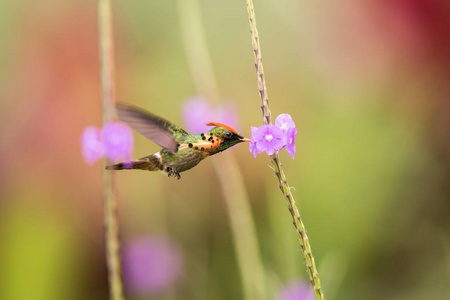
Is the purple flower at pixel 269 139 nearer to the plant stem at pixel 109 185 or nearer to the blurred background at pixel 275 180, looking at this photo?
the plant stem at pixel 109 185

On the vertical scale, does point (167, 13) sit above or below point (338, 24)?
above

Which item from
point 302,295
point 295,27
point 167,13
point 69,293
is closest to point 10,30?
point 167,13

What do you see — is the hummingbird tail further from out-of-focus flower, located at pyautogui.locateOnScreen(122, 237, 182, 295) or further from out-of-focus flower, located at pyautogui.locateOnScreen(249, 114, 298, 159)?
out-of-focus flower, located at pyautogui.locateOnScreen(122, 237, 182, 295)

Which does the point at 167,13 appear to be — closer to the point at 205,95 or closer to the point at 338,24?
the point at 338,24

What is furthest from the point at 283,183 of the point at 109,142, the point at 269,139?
the point at 109,142

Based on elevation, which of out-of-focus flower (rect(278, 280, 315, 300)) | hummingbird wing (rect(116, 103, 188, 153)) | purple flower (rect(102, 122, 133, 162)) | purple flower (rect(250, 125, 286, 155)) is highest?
purple flower (rect(102, 122, 133, 162))

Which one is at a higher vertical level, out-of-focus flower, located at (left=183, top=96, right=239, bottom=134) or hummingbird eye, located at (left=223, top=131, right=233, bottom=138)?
out-of-focus flower, located at (left=183, top=96, right=239, bottom=134)

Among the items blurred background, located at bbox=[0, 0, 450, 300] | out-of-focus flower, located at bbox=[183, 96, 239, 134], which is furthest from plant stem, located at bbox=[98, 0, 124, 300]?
blurred background, located at bbox=[0, 0, 450, 300]
